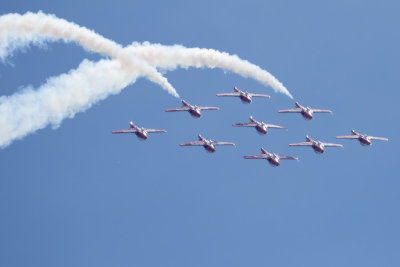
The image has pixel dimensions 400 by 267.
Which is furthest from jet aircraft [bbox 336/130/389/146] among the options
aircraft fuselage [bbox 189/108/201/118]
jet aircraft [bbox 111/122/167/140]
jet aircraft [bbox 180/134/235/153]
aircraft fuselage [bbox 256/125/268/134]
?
jet aircraft [bbox 111/122/167/140]

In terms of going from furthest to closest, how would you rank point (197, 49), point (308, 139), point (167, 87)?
point (308, 139) → point (197, 49) → point (167, 87)

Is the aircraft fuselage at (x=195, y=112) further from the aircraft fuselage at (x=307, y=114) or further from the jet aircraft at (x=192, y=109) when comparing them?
the aircraft fuselage at (x=307, y=114)

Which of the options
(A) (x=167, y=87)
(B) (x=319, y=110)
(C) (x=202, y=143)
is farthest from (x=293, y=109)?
(A) (x=167, y=87)

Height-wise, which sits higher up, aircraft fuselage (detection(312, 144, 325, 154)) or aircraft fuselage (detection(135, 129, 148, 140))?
aircraft fuselage (detection(312, 144, 325, 154))

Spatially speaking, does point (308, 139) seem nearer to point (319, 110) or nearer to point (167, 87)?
point (319, 110)

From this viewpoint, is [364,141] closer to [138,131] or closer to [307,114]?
[307,114]

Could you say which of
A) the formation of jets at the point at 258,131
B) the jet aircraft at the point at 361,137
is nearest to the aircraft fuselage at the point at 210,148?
the formation of jets at the point at 258,131

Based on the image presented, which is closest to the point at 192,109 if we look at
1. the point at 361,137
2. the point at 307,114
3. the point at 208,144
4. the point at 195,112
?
the point at 195,112

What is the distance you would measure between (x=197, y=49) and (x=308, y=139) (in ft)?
58.9

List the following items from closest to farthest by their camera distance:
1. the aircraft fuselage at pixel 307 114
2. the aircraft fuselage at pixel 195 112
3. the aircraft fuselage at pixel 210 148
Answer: the aircraft fuselage at pixel 195 112
the aircraft fuselage at pixel 210 148
the aircraft fuselage at pixel 307 114

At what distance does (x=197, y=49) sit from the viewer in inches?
4331

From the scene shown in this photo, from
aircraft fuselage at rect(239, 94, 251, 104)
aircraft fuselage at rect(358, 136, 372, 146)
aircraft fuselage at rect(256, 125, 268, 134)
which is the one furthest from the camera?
aircraft fuselage at rect(358, 136, 372, 146)

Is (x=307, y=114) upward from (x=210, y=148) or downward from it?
upward

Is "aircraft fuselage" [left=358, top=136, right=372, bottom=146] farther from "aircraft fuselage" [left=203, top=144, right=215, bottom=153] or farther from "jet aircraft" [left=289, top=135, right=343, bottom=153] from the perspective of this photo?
"aircraft fuselage" [left=203, top=144, right=215, bottom=153]
